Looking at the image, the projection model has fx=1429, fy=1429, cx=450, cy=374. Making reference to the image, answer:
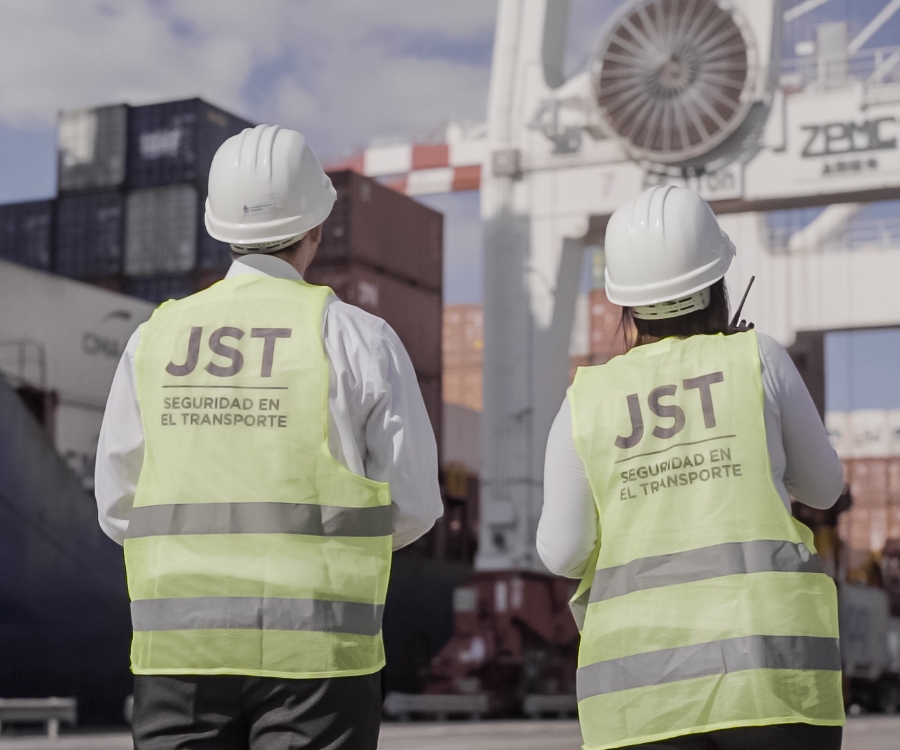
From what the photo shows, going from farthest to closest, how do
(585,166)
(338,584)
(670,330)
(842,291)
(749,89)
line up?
1. (842,291)
2. (585,166)
3. (749,89)
4. (670,330)
5. (338,584)

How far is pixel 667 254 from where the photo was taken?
2.77m

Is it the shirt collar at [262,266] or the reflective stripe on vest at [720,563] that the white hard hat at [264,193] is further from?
the reflective stripe on vest at [720,563]

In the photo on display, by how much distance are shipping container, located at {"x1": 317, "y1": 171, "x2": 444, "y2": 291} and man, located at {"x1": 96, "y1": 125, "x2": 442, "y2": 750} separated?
2400 centimetres

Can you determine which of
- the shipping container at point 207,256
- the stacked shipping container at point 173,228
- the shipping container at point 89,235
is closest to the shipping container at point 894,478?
the stacked shipping container at point 173,228

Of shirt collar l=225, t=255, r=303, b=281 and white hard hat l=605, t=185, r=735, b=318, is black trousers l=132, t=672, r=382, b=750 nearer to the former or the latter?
shirt collar l=225, t=255, r=303, b=281

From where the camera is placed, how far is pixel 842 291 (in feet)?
95.8

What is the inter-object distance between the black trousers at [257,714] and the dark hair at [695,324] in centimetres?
87

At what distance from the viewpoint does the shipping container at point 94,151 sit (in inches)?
1210

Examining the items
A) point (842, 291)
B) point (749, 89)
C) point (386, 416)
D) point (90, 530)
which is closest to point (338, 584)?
point (386, 416)

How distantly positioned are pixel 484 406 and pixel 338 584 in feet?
77.2

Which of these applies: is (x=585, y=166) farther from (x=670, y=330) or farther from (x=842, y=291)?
(x=670, y=330)

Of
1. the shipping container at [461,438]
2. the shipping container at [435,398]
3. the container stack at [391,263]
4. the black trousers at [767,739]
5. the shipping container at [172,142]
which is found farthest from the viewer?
the shipping container at [461,438]

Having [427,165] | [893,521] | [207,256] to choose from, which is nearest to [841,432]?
[893,521]

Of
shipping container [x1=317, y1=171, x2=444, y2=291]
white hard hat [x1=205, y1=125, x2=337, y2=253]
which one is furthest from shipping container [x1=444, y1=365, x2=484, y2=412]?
white hard hat [x1=205, y1=125, x2=337, y2=253]
